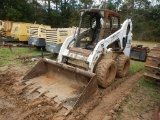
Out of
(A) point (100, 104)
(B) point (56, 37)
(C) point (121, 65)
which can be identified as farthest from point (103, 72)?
(B) point (56, 37)

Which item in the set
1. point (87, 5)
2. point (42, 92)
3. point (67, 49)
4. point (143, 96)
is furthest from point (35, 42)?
point (87, 5)

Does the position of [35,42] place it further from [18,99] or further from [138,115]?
[138,115]

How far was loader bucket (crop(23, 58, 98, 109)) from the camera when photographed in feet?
13.6

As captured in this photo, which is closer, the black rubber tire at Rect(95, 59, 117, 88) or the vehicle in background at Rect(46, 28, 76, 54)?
the black rubber tire at Rect(95, 59, 117, 88)

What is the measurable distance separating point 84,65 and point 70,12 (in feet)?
92.1

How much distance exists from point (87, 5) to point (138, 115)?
105ft

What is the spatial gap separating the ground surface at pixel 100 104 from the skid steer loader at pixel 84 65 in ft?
0.77

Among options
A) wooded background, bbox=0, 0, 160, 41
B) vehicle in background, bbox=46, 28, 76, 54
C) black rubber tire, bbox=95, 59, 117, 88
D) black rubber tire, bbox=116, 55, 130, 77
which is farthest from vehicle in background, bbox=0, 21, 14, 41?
black rubber tire, bbox=95, 59, 117, 88

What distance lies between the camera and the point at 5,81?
17.5 ft

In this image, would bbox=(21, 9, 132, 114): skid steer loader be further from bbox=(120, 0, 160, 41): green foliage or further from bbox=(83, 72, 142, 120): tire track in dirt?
bbox=(120, 0, 160, 41): green foliage

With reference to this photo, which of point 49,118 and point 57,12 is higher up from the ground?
point 57,12

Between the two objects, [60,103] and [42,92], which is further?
[42,92]

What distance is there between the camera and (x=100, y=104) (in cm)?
438

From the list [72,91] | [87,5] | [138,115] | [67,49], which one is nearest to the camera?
[138,115]
